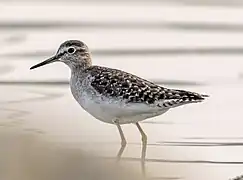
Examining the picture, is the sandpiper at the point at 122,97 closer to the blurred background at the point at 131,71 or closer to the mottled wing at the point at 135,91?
the mottled wing at the point at 135,91

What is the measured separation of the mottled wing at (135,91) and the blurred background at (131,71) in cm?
50

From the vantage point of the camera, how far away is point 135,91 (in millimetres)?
8352

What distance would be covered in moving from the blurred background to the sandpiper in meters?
0.34

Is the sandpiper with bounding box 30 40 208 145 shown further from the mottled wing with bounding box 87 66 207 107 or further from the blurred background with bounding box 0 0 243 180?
the blurred background with bounding box 0 0 243 180

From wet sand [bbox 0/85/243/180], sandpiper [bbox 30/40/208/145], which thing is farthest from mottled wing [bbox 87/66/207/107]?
wet sand [bbox 0/85/243/180]

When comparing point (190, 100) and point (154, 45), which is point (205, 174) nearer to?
point (190, 100)

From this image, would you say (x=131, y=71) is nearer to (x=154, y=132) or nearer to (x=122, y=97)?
(x=154, y=132)

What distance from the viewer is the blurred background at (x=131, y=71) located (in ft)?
26.8

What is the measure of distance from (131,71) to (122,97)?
10.7 ft

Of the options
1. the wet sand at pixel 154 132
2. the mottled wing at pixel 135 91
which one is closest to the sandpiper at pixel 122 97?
the mottled wing at pixel 135 91

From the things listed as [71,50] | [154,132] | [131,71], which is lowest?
[154,132]

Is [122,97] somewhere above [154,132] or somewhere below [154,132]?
above

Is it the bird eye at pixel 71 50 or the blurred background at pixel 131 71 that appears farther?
the bird eye at pixel 71 50

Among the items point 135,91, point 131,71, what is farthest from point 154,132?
point 131,71
